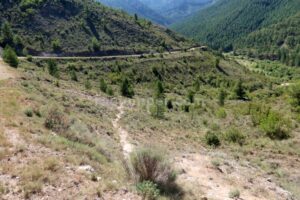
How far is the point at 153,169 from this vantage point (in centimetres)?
1180

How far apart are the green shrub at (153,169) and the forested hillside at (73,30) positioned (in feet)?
218

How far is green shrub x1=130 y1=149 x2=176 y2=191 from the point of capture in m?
11.7

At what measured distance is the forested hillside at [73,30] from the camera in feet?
269

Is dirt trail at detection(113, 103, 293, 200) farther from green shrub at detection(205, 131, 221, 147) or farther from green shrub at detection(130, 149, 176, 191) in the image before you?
green shrub at detection(205, 131, 221, 147)

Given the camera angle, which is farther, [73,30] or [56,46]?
[73,30]

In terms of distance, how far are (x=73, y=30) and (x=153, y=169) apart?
8977cm

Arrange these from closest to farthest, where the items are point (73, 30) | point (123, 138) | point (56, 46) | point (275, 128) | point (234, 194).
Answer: point (234, 194), point (123, 138), point (275, 128), point (56, 46), point (73, 30)

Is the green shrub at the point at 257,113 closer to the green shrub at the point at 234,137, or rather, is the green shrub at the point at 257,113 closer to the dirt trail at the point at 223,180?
the green shrub at the point at 234,137

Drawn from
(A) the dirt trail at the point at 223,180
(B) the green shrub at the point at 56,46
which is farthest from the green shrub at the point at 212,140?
(B) the green shrub at the point at 56,46

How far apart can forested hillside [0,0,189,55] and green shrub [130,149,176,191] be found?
218 ft

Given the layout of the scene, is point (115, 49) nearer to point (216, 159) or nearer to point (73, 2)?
point (73, 2)

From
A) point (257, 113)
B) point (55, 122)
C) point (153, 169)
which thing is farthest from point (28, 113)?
point (257, 113)

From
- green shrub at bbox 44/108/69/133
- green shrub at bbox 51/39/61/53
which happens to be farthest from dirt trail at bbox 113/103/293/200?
green shrub at bbox 51/39/61/53

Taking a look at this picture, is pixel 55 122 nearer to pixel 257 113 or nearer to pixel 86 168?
pixel 86 168
